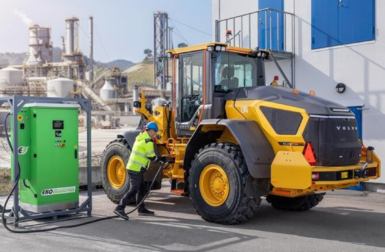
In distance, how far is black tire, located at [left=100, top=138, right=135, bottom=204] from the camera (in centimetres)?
998

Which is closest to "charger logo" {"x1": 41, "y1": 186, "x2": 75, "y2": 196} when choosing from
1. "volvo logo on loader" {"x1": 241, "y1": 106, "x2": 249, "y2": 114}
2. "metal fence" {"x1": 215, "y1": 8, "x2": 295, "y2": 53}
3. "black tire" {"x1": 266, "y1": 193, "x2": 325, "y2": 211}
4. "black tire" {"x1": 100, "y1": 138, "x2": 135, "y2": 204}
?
"black tire" {"x1": 100, "y1": 138, "x2": 135, "y2": 204}

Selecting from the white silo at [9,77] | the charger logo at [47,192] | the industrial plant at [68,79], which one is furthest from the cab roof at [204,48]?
the white silo at [9,77]

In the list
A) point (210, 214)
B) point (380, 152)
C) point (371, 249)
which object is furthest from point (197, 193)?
point (380, 152)

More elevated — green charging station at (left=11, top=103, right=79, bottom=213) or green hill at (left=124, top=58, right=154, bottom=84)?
green hill at (left=124, top=58, right=154, bottom=84)

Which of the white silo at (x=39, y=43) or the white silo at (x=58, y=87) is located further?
the white silo at (x=39, y=43)

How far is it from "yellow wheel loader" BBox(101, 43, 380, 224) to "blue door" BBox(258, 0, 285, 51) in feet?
13.1

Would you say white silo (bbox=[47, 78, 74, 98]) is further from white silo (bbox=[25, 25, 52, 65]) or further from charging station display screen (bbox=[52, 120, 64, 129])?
charging station display screen (bbox=[52, 120, 64, 129])

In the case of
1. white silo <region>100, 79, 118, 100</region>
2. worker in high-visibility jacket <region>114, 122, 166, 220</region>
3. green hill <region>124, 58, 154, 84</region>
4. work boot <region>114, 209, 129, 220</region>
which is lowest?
work boot <region>114, 209, 129, 220</region>

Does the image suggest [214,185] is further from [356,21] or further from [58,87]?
[58,87]

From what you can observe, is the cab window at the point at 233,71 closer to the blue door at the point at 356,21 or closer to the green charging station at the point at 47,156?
the green charging station at the point at 47,156

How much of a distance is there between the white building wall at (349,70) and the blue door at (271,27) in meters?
0.33

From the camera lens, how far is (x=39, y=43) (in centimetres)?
7606

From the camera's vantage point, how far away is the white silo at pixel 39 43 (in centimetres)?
7575

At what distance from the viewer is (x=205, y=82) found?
28.3 ft
